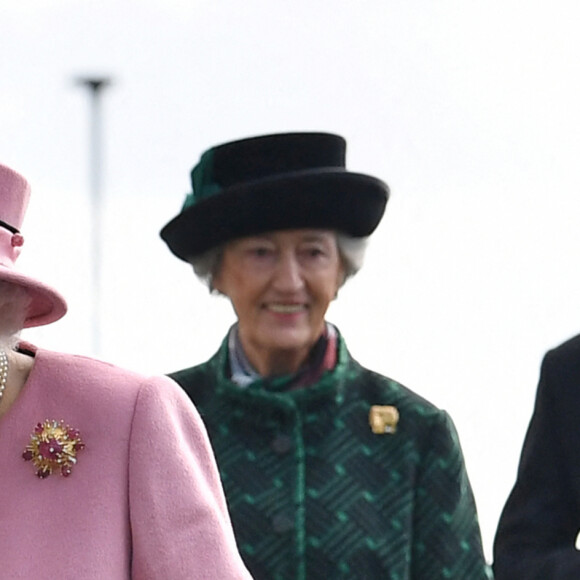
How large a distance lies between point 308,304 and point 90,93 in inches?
358

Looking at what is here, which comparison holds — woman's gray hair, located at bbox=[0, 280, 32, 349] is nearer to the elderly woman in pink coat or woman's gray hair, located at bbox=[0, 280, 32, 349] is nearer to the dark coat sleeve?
the elderly woman in pink coat

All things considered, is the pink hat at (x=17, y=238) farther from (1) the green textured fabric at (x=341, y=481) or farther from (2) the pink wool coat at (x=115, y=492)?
(1) the green textured fabric at (x=341, y=481)

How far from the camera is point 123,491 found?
4.03 m

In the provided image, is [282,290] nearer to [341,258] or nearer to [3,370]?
[341,258]

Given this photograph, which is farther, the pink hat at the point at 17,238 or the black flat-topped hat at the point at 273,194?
the black flat-topped hat at the point at 273,194

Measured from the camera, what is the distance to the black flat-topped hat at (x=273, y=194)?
582cm

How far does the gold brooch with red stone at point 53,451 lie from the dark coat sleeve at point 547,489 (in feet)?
4.78

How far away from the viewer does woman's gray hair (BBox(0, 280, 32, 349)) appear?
408 cm

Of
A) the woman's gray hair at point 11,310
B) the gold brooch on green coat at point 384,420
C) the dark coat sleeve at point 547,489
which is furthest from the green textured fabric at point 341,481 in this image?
the woman's gray hair at point 11,310

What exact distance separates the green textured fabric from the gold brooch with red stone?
1.51m

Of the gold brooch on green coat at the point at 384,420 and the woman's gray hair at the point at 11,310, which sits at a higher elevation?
the woman's gray hair at the point at 11,310

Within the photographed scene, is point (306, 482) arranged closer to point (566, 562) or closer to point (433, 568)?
point (433, 568)

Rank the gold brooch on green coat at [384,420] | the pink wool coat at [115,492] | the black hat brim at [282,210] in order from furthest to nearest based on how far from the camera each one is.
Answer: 1. the black hat brim at [282,210]
2. the gold brooch on green coat at [384,420]
3. the pink wool coat at [115,492]

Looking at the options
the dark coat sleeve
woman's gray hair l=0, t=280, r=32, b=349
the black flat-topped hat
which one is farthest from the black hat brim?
woman's gray hair l=0, t=280, r=32, b=349
